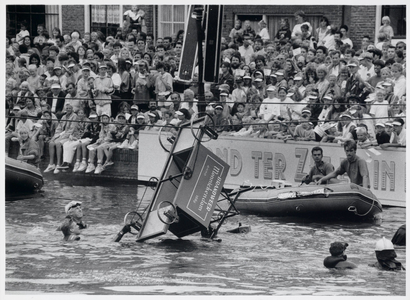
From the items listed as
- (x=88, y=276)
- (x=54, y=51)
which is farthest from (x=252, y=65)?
(x=88, y=276)

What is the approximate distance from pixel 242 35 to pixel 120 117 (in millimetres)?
4279

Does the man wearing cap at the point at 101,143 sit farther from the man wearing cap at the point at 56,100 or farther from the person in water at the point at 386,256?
the person in water at the point at 386,256

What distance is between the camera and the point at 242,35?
26422 mm

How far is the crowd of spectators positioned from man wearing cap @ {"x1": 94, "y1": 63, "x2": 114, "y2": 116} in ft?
0.08

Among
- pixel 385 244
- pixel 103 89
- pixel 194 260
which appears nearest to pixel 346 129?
pixel 194 260

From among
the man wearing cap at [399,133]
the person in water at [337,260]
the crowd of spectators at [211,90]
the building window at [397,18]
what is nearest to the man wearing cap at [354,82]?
the crowd of spectators at [211,90]

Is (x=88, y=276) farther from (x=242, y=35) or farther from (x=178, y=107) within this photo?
(x=242, y=35)

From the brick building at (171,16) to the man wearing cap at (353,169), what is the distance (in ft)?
24.7

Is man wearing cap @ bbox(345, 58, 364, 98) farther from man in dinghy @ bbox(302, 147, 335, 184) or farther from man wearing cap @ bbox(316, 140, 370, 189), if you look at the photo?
man in dinghy @ bbox(302, 147, 335, 184)

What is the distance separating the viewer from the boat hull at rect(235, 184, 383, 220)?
19.5m

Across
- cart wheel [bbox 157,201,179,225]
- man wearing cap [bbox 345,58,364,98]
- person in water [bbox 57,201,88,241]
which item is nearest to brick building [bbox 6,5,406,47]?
man wearing cap [bbox 345,58,364,98]

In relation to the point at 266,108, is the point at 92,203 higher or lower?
lower

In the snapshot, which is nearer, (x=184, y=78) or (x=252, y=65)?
(x=184, y=78)

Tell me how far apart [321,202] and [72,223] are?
4.80 metres
